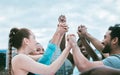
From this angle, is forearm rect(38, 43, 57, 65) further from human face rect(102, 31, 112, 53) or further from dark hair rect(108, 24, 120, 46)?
dark hair rect(108, 24, 120, 46)

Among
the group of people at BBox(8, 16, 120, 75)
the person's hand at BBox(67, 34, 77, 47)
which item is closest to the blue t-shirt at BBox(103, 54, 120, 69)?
the group of people at BBox(8, 16, 120, 75)

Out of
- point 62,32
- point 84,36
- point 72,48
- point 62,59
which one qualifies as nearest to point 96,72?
point 62,59

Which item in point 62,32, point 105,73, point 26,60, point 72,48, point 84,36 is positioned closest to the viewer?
point 105,73

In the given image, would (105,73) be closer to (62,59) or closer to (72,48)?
(62,59)

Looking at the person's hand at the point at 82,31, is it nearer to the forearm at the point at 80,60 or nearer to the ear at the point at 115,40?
the ear at the point at 115,40

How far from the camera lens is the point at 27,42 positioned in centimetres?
337

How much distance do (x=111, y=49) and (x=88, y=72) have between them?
2935mm

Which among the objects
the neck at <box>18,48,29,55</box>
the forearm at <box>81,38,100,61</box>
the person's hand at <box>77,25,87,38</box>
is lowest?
the forearm at <box>81,38,100,61</box>

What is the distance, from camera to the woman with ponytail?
3020 mm

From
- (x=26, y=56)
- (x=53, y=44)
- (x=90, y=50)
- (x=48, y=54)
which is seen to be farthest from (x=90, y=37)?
(x=26, y=56)

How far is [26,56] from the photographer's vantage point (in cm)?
309

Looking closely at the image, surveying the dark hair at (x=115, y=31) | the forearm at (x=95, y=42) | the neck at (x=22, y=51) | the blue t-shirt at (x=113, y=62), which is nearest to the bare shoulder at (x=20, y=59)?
the neck at (x=22, y=51)

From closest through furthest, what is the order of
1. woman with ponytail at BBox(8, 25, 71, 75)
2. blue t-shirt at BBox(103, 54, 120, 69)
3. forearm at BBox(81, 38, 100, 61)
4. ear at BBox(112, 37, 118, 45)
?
woman with ponytail at BBox(8, 25, 71, 75) < blue t-shirt at BBox(103, 54, 120, 69) < ear at BBox(112, 37, 118, 45) < forearm at BBox(81, 38, 100, 61)

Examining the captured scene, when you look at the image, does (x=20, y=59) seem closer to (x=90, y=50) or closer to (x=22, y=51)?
(x=22, y=51)
